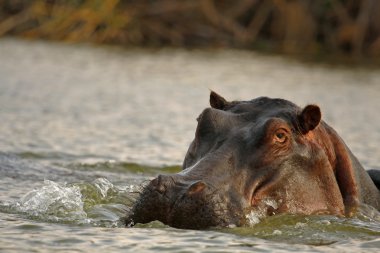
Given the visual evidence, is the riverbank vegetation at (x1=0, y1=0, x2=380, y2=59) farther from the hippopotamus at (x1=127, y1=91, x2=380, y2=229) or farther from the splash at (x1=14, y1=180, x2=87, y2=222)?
the hippopotamus at (x1=127, y1=91, x2=380, y2=229)

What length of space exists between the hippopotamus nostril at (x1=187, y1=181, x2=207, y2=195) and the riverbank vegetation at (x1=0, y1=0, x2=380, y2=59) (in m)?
19.6

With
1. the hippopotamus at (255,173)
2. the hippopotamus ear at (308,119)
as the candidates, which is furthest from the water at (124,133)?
the hippopotamus ear at (308,119)

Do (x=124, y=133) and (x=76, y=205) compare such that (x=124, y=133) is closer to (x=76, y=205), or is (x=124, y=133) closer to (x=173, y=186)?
(x=76, y=205)

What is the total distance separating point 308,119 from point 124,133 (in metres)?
6.60

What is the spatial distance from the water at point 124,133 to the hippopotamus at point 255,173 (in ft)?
0.37

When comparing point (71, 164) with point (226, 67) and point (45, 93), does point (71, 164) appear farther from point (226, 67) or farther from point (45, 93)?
point (226, 67)

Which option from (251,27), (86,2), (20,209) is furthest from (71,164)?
(251,27)

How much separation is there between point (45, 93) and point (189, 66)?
244 inches

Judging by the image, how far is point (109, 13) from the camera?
25828mm

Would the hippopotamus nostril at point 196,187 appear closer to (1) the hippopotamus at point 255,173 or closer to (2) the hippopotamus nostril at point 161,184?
(1) the hippopotamus at point 255,173

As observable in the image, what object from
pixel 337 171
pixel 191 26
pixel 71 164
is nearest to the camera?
pixel 337 171

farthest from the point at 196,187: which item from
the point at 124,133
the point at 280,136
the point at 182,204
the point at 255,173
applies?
the point at 124,133

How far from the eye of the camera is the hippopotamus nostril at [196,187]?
5.80 meters

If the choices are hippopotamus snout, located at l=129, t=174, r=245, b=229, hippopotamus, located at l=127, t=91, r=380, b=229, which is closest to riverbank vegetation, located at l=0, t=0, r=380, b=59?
hippopotamus, located at l=127, t=91, r=380, b=229
